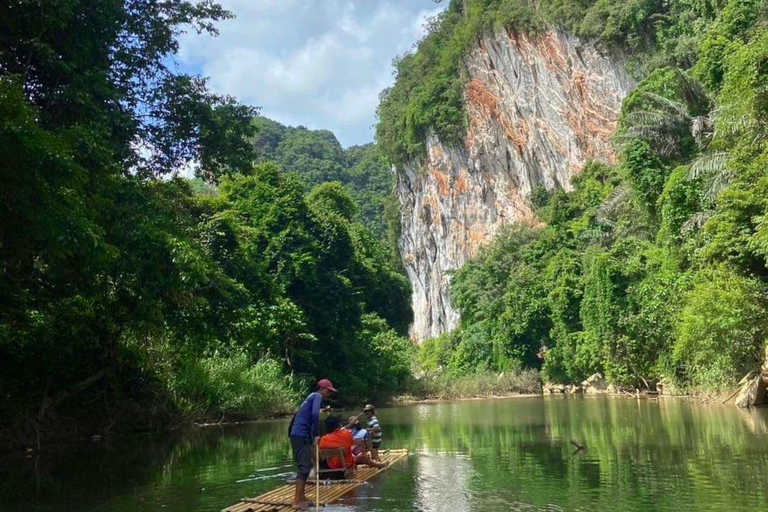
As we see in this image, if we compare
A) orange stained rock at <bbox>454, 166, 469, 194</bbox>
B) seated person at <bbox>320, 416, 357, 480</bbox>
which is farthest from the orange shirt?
orange stained rock at <bbox>454, 166, 469, 194</bbox>

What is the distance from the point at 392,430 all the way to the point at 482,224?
126ft

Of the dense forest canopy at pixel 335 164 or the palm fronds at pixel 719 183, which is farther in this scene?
the dense forest canopy at pixel 335 164

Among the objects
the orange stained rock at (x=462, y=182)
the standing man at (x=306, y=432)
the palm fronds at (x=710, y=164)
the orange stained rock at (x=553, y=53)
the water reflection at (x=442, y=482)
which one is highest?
the orange stained rock at (x=553, y=53)

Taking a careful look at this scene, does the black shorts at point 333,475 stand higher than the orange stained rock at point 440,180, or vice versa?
the orange stained rock at point 440,180

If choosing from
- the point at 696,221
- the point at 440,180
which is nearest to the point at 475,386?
the point at 696,221

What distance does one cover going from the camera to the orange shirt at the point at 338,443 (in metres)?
10.2

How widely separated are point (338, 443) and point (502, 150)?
4525 centimetres

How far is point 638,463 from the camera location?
11.0 metres

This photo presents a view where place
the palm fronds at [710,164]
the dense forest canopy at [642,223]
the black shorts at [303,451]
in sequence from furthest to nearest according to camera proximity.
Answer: the palm fronds at [710,164], the dense forest canopy at [642,223], the black shorts at [303,451]

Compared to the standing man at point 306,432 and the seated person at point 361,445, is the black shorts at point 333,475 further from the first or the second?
the standing man at point 306,432

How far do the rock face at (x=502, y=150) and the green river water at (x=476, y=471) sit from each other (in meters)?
30.2

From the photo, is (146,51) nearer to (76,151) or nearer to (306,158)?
(76,151)

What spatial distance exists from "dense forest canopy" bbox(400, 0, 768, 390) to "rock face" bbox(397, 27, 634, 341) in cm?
141

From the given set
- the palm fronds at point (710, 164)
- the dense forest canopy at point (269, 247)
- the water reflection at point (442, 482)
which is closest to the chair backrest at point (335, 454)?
the water reflection at point (442, 482)
